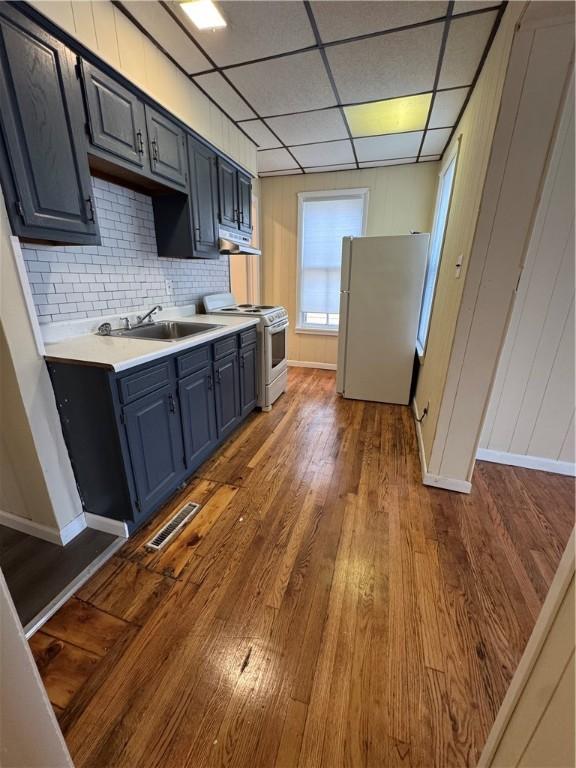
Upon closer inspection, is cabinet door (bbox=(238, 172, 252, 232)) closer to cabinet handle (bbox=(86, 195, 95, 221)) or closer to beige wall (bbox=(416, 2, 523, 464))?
cabinet handle (bbox=(86, 195, 95, 221))

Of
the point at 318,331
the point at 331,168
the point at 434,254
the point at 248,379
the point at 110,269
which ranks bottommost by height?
the point at 248,379

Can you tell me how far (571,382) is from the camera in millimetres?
2115

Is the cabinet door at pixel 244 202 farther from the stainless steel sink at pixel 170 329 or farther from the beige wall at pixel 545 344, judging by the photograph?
the beige wall at pixel 545 344

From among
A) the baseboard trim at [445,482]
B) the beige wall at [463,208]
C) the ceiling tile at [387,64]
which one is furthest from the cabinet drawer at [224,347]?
the ceiling tile at [387,64]

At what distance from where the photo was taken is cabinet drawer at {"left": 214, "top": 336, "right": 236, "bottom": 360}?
226 centimetres

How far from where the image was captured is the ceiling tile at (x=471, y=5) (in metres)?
1.53

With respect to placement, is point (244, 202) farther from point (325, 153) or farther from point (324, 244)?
point (324, 244)

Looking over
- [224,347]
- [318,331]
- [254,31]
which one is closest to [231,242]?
[224,347]

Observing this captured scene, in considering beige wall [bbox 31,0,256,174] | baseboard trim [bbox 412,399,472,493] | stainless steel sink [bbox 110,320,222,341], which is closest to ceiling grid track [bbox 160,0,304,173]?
beige wall [bbox 31,0,256,174]

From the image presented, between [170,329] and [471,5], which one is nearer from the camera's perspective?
[471,5]

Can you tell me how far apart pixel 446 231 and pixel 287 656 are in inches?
116

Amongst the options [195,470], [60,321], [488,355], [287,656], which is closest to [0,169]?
[60,321]

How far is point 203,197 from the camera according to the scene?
252 centimetres

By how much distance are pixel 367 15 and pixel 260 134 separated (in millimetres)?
1593
